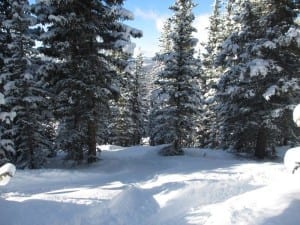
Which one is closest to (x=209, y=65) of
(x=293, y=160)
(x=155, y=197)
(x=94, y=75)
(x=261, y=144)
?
(x=261, y=144)

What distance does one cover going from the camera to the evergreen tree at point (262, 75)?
691 inches

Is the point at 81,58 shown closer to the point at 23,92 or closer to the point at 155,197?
the point at 23,92

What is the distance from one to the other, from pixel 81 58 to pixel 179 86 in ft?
21.3

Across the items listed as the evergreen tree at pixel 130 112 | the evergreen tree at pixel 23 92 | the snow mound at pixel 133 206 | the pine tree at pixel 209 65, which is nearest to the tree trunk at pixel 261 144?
the snow mound at pixel 133 206

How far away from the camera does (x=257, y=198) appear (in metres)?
8.90

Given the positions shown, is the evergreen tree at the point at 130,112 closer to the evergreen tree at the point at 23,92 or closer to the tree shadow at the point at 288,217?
the evergreen tree at the point at 23,92

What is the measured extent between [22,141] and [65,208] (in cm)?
850

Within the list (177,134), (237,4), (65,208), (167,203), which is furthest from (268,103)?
(65,208)

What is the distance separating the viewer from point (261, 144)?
63.9ft

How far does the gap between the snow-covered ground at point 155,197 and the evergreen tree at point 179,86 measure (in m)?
4.43

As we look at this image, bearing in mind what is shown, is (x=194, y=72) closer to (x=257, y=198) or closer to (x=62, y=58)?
(x=62, y=58)

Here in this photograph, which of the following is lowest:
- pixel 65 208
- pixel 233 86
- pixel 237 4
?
pixel 65 208

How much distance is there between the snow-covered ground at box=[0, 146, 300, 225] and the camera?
839 cm

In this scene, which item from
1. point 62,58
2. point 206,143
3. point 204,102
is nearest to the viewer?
point 62,58
